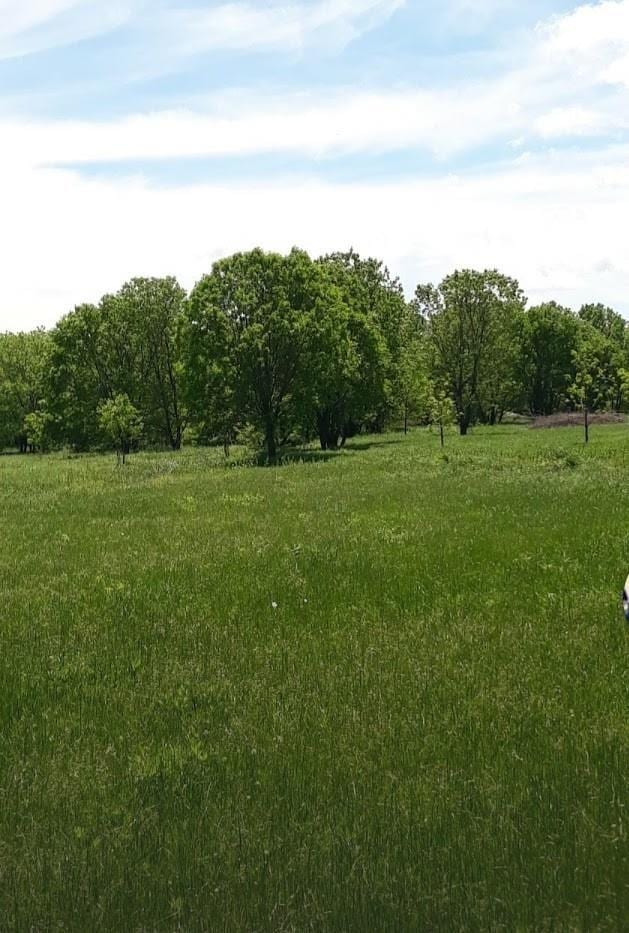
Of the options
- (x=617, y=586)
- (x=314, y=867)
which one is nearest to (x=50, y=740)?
(x=314, y=867)

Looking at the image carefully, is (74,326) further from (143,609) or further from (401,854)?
(401,854)

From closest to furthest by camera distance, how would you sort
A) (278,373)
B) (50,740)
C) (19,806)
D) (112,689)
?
(19,806)
(50,740)
(112,689)
(278,373)

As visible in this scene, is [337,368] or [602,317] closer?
[337,368]

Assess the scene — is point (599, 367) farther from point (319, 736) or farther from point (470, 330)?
point (319, 736)

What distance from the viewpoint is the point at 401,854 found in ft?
15.7

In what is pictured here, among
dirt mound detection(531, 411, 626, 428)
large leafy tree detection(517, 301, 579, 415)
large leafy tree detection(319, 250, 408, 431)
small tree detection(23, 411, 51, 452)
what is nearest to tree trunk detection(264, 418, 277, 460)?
large leafy tree detection(319, 250, 408, 431)

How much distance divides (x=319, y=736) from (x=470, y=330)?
7130 centimetres

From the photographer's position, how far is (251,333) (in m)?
45.3

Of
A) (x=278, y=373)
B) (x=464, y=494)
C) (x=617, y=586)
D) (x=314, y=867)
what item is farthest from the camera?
(x=278, y=373)

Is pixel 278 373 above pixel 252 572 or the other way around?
above

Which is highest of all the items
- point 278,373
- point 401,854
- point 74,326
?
point 74,326

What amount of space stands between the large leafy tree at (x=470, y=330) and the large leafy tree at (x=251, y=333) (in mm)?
27501

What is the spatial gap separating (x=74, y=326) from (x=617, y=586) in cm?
6997

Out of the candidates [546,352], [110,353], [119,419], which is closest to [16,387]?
[110,353]
